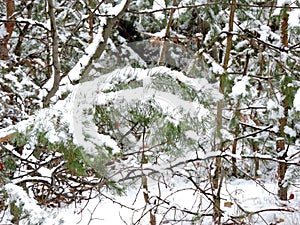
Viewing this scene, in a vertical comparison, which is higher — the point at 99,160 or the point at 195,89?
the point at 195,89

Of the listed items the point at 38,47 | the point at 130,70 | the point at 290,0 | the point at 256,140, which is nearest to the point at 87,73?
the point at 130,70

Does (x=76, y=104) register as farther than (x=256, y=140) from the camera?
No

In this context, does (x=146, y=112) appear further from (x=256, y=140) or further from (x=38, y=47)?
(x=38, y=47)

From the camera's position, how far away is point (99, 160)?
1209 mm

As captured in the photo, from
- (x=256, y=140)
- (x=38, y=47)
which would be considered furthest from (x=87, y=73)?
(x=38, y=47)

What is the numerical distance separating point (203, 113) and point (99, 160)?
0.37 metres

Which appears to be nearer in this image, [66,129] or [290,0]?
[66,129]

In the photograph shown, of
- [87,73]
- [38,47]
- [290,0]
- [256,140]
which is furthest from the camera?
[38,47]

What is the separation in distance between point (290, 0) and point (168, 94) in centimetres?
236

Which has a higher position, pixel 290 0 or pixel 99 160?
pixel 290 0

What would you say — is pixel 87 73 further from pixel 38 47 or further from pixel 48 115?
pixel 38 47

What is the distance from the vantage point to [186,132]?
4.30ft

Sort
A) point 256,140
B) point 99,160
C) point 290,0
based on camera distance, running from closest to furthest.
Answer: point 99,160
point 290,0
point 256,140

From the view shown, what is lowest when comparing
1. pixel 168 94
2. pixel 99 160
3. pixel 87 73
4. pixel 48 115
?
pixel 99 160
